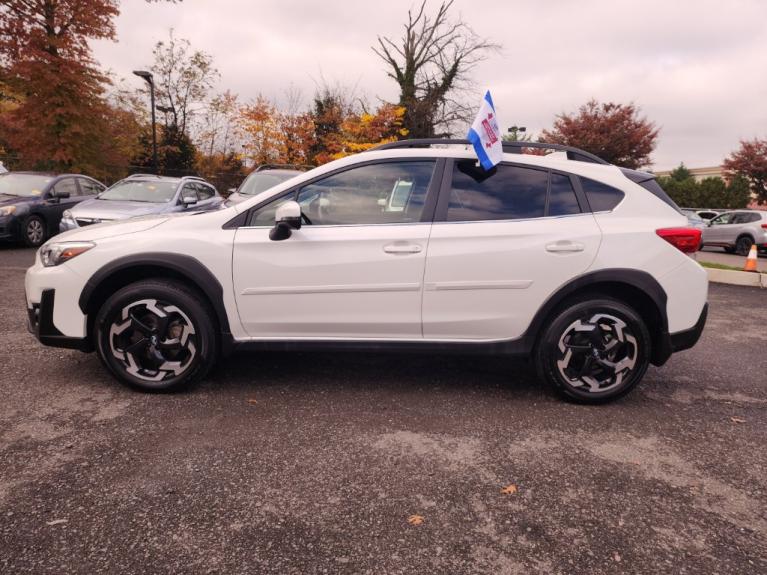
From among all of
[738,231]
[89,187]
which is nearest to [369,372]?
[89,187]

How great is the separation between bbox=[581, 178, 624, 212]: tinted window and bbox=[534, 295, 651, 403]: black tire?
60 cm

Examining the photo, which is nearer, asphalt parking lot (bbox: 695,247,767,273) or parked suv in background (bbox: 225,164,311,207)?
parked suv in background (bbox: 225,164,311,207)

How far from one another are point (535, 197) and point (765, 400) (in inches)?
88.5

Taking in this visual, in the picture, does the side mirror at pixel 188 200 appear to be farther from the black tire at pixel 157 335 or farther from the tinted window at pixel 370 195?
the tinted window at pixel 370 195

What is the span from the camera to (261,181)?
10.2 meters

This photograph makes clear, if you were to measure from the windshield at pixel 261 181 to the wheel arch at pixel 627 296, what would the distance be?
7473 mm

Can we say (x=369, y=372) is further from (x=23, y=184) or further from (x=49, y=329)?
(x=23, y=184)

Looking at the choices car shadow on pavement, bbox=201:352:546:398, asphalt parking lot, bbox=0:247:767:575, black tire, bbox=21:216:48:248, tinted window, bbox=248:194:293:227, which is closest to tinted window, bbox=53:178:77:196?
black tire, bbox=21:216:48:248

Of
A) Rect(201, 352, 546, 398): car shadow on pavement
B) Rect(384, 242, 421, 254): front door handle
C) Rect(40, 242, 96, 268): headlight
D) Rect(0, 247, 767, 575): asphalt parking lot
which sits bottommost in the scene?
Rect(0, 247, 767, 575): asphalt parking lot

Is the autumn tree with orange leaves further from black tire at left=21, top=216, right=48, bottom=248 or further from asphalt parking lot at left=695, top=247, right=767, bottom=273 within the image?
Answer: black tire at left=21, top=216, right=48, bottom=248

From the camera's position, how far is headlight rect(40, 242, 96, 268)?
11.0 feet

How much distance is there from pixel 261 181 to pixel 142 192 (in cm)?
218

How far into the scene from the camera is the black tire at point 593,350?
3.33 metres

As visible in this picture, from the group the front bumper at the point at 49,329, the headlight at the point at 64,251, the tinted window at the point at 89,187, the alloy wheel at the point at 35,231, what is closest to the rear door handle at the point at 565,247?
the headlight at the point at 64,251
